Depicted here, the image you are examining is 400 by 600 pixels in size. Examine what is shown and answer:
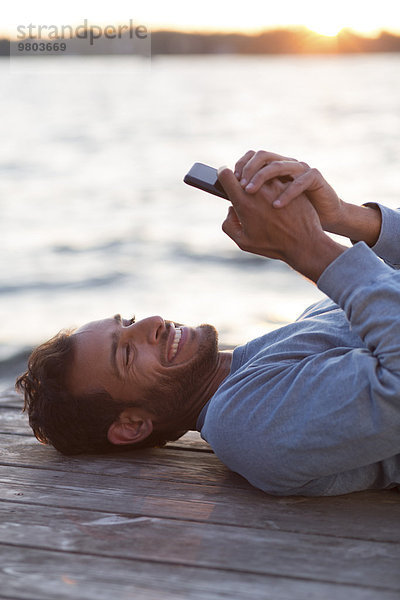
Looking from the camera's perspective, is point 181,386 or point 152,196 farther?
point 152,196

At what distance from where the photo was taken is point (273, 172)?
225cm

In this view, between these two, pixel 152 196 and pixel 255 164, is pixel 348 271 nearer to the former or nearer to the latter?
pixel 255 164

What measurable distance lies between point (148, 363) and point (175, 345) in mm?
119

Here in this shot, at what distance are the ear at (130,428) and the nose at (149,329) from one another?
25 cm

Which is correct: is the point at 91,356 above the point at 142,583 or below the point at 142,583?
above

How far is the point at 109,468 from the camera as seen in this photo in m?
2.60

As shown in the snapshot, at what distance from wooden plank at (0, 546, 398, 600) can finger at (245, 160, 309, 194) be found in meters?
1.02

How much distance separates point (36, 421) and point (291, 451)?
0.99 m

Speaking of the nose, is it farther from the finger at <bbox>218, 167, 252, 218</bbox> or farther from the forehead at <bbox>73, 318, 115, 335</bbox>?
the finger at <bbox>218, 167, 252, 218</bbox>

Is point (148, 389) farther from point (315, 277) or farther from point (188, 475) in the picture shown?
point (315, 277)

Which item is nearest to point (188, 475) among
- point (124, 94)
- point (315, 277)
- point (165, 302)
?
point (315, 277)

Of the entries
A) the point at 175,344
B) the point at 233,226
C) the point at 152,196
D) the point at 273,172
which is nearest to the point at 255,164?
the point at 273,172

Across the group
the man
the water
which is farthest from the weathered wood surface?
the water

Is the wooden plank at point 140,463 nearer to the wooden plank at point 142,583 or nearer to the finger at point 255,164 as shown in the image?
the wooden plank at point 142,583
